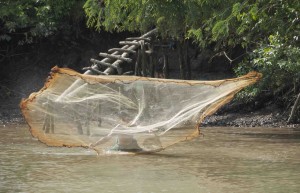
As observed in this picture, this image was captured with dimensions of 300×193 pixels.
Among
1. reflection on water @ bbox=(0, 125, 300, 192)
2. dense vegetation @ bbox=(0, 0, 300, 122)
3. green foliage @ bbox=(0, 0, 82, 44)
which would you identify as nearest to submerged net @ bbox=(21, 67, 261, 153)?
reflection on water @ bbox=(0, 125, 300, 192)

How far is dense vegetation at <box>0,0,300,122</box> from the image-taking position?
12672 millimetres

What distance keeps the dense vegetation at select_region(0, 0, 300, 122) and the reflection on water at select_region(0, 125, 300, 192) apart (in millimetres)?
2031

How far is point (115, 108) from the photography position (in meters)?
12.4

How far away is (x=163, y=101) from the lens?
39.7 ft

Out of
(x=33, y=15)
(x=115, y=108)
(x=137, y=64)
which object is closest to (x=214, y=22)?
(x=115, y=108)

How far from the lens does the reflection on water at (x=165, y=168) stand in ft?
31.8

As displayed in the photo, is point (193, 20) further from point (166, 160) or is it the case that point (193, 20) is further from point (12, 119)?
point (12, 119)

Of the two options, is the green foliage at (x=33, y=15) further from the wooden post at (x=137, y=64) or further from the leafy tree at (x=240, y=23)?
the leafy tree at (x=240, y=23)

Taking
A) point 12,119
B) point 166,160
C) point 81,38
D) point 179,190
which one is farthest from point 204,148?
point 81,38

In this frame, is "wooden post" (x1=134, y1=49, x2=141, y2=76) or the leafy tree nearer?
the leafy tree

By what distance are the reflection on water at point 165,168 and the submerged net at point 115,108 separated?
0.41m

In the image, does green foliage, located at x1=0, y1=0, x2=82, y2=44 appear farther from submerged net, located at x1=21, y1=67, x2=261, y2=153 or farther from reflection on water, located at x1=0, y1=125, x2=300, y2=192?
submerged net, located at x1=21, y1=67, x2=261, y2=153

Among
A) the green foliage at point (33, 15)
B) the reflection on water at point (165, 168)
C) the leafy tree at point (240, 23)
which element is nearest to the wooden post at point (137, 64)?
the leafy tree at point (240, 23)

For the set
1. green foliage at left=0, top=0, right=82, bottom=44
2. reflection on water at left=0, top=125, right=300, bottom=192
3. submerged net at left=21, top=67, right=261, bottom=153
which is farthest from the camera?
green foliage at left=0, top=0, right=82, bottom=44
